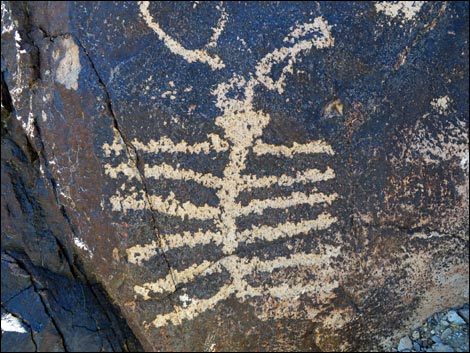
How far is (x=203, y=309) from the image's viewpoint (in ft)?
4.54

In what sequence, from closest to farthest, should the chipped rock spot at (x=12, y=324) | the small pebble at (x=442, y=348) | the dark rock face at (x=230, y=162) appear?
1. the dark rock face at (x=230, y=162)
2. the chipped rock spot at (x=12, y=324)
3. the small pebble at (x=442, y=348)

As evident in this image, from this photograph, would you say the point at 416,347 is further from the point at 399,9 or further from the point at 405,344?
the point at 399,9

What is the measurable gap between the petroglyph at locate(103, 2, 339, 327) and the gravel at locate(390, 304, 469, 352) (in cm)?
34

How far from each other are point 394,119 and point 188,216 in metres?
0.54

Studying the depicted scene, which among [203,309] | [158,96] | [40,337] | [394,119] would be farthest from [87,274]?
[394,119]

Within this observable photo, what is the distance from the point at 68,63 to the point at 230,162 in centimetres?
44

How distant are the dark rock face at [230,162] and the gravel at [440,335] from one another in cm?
17

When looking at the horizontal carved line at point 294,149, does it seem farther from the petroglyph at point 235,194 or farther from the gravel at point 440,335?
the gravel at point 440,335

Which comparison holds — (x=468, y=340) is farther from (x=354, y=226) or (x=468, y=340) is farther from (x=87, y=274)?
(x=87, y=274)

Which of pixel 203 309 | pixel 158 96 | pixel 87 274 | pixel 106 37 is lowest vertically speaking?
pixel 203 309

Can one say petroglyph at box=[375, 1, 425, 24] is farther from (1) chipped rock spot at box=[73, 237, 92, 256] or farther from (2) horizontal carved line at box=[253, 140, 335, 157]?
(1) chipped rock spot at box=[73, 237, 92, 256]

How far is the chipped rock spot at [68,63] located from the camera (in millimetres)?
1288

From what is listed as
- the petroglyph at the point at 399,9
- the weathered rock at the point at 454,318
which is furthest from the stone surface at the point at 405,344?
the petroglyph at the point at 399,9

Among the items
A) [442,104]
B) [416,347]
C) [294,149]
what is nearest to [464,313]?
[416,347]
